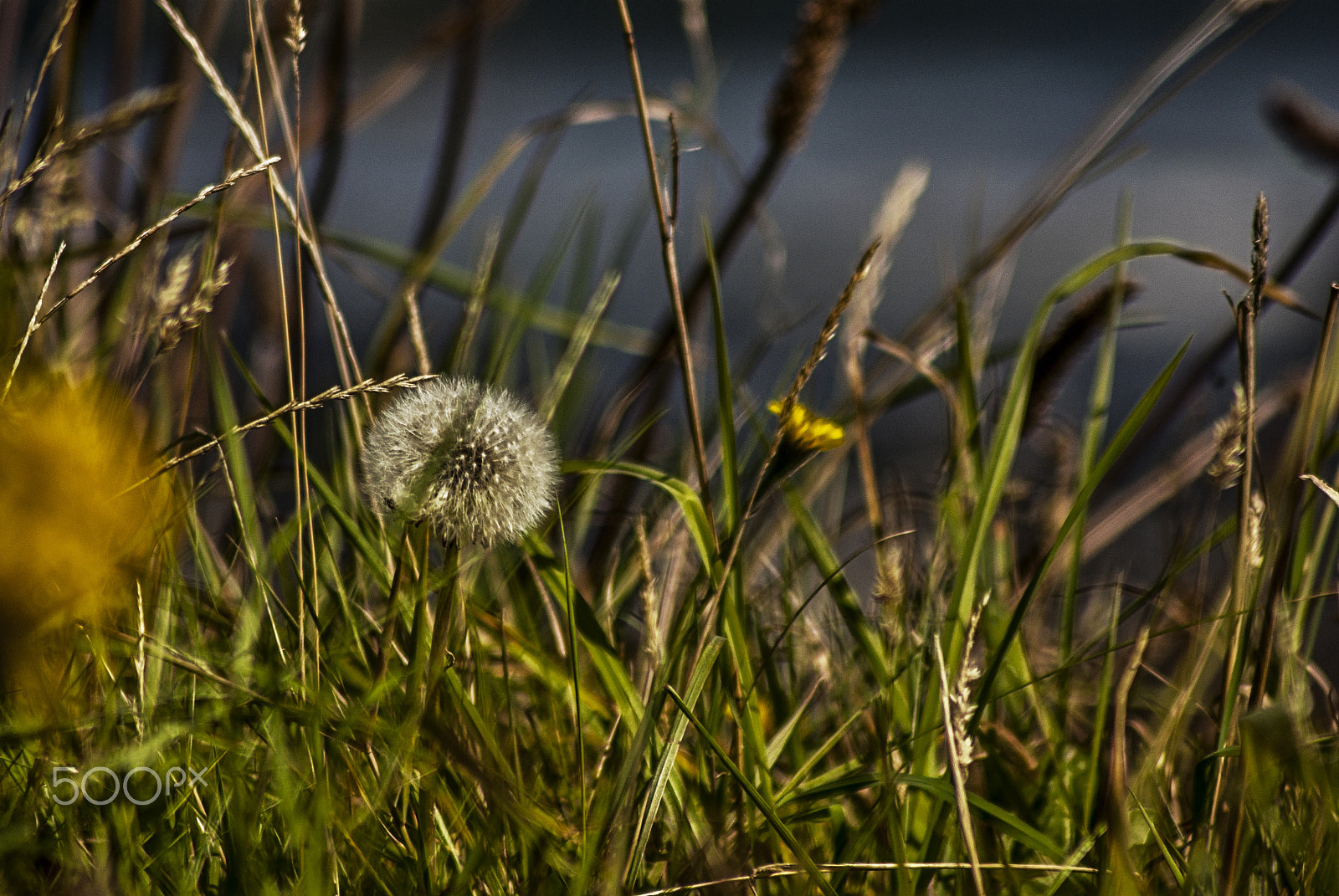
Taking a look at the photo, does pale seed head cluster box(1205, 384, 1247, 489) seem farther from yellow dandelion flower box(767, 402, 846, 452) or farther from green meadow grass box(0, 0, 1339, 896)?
yellow dandelion flower box(767, 402, 846, 452)

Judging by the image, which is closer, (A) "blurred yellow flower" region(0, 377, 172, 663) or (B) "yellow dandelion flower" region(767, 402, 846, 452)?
(A) "blurred yellow flower" region(0, 377, 172, 663)

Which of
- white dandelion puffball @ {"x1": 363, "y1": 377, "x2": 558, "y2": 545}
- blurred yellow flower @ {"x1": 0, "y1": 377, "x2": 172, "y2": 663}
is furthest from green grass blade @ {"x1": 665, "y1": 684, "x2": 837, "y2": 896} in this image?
blurred yellow flower @ {"x1": 0, "y1": 377, "x2": 172, "y2": 663}

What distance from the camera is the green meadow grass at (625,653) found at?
1.74 ft

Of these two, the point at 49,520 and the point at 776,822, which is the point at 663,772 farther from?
the point at 49,520

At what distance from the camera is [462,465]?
62 centimetres

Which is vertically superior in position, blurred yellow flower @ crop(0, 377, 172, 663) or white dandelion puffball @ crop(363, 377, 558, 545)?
blurred yellow flower @ crop(0, 377, 172, 663)

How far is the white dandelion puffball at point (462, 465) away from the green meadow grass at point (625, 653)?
1.6 inches

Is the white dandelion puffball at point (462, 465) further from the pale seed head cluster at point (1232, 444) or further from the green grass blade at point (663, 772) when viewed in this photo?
the pale seed head cluster at point (1232, 444)

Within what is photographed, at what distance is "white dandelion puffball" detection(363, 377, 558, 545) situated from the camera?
0.59m

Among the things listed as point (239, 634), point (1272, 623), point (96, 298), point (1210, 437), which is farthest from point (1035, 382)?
point (96, 298)

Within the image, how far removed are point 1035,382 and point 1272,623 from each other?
529mm

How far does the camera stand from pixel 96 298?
54.5 inches

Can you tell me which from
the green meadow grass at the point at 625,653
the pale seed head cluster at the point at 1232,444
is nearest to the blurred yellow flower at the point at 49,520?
the green meadow grass at the point at 625,653

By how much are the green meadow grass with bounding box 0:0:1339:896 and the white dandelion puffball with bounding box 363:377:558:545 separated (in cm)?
4
